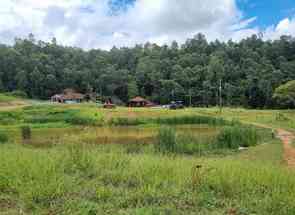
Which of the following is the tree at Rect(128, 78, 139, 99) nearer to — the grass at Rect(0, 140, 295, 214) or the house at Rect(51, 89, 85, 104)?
the house at Rect(51, 89, 85, 104)

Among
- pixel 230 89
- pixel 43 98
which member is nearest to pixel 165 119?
pixel 230 89

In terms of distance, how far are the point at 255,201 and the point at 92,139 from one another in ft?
68.6

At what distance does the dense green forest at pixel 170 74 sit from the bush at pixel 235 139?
5497 cm

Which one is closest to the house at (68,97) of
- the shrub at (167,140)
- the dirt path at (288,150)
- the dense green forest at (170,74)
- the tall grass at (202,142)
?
the dense green forest at (170,74)

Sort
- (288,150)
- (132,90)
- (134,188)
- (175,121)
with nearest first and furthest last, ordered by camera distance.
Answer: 1. (134,188)
2. (288,150)
3. (175,121)
4. (132,90)

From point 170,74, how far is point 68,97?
2770cm

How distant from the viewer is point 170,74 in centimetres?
9019

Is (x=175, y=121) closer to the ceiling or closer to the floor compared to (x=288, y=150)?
closer to the ceiling

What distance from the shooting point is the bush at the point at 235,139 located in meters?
21.5

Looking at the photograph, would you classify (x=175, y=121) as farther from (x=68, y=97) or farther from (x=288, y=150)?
(x=68, y=97)

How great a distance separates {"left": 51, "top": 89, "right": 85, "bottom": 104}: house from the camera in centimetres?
7962

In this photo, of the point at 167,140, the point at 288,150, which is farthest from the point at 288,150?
the point at 167,140

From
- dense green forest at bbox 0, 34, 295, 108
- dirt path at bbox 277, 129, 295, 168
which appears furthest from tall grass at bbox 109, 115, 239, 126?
dense green forest at bbox 0, 34, 295, 108

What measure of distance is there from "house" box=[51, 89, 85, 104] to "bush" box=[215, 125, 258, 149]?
61.3 metres
